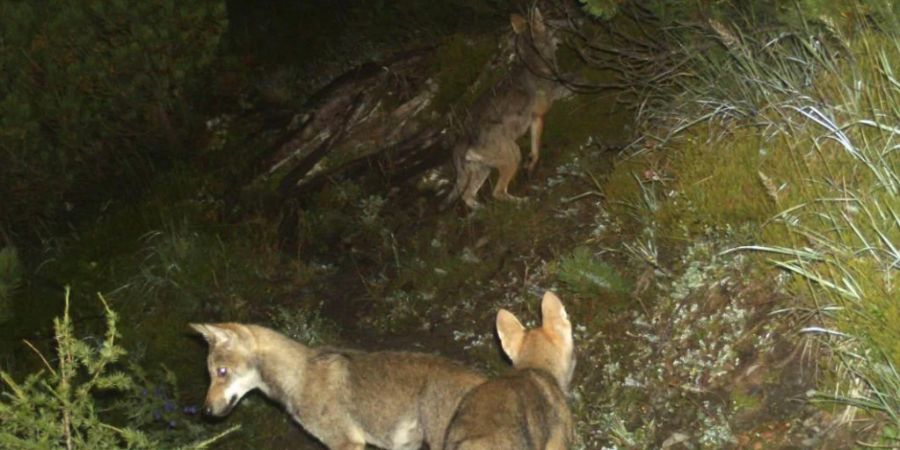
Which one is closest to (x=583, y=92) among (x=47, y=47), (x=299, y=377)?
(x=299, y=377)

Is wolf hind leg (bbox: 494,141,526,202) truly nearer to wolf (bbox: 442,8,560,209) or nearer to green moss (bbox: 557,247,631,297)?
wolf (bbox: 442,8,560,209)

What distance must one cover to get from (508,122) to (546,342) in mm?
4279

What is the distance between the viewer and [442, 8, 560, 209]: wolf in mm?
10742

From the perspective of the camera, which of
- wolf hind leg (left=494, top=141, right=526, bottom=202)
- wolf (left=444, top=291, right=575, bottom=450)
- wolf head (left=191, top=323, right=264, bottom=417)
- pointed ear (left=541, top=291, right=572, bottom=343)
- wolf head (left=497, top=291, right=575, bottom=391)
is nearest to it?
wolf (left=444, top=291, right=575, bottom=450)

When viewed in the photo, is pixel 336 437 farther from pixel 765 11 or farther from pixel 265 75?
pixel 265 75

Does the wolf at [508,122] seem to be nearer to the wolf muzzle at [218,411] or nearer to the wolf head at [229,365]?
the wolf head at [229,365]

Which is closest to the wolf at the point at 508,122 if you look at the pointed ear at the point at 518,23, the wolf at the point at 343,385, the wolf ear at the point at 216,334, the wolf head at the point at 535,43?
the wolf head at the point at 535,43

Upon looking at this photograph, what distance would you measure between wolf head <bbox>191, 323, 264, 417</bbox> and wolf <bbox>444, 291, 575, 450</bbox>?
67.6 inches

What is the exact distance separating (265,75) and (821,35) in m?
9.20

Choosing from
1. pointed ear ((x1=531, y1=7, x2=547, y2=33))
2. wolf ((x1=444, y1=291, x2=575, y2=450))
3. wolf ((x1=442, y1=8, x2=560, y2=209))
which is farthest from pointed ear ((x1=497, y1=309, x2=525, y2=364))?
pointed ear ((x1=531, y1=7, x2=547, y2=33))

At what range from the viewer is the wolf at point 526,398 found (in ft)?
19.5

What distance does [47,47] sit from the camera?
11867 millimetres

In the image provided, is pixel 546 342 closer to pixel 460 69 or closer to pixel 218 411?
pixel 218 411

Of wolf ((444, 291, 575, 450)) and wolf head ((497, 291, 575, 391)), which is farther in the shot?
wolf head ((497, 291, 575, 391))
